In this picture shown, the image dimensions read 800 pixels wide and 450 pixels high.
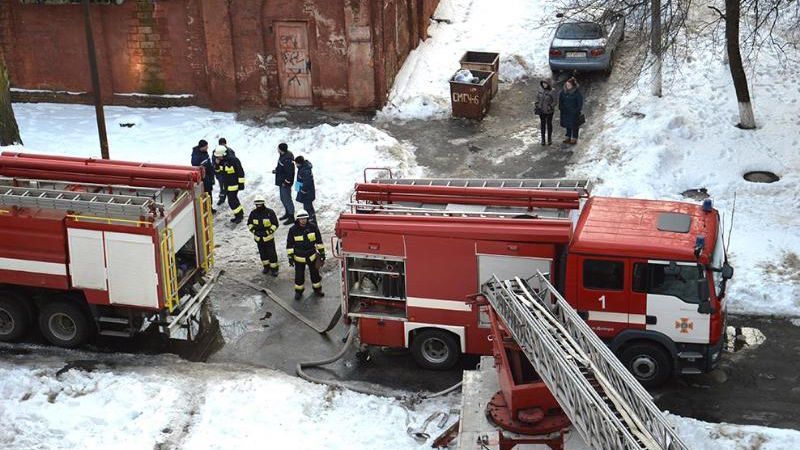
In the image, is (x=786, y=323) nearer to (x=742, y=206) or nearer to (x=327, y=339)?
(x=742, y=206)

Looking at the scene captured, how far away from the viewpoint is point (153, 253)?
13633 millimetres

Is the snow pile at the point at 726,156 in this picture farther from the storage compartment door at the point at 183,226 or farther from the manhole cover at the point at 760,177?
the storage compartment door at the point at 183,226

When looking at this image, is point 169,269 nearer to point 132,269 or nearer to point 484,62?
point 132,269

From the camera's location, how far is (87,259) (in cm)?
1391

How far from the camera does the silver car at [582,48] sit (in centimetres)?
2431

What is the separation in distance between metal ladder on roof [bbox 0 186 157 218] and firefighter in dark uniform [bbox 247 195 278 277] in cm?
272

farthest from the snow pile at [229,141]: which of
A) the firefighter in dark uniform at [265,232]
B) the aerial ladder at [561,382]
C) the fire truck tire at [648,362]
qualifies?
the aerial ladder at [561,382]

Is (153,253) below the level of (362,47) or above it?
below

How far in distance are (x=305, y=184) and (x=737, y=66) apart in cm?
888

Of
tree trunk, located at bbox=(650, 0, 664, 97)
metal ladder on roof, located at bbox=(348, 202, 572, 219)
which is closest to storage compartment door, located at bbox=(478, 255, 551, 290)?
metal ladder on roof, located at bbox=(348, 202, 572, 219)

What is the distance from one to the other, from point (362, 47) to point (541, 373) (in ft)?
47.6

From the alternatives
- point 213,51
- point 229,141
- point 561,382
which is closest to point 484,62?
point 213,51

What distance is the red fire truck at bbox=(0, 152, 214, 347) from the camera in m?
13.7

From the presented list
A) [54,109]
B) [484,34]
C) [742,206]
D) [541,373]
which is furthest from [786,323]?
[54,109]
